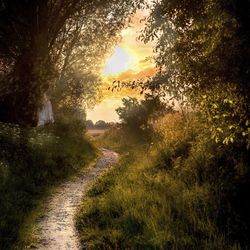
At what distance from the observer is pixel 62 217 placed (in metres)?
10.9

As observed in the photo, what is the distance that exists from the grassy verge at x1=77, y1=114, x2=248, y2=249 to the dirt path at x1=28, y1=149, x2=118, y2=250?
1.04ft

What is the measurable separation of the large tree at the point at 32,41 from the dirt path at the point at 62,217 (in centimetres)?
535

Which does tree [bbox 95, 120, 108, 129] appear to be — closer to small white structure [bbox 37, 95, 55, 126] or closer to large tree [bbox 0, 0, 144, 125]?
small white structure [bbox 37, 95, 55, 126]

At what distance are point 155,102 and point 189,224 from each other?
272cm

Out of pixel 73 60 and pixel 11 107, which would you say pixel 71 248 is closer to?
pixel 11 107

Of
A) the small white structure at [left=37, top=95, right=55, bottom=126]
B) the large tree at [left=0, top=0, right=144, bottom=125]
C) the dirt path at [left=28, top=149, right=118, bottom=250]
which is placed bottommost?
the dirt path at [left=28, top=149, right=118, bottom=250]

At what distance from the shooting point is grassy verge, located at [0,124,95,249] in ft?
33.4

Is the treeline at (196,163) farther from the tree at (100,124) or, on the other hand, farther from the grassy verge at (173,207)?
the tree at (100,124)

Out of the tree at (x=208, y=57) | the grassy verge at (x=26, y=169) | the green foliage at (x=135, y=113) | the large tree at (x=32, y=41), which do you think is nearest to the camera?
the tree at (x=208, y=57)

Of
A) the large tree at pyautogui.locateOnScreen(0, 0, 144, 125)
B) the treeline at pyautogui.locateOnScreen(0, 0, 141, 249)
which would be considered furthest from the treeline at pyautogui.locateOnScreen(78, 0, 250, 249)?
the large tree at pyautogui.locateOnScreen(0, 0, 144, 125)

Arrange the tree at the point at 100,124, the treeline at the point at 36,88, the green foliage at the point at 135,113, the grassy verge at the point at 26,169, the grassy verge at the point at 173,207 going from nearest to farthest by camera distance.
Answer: the grassy verge at the point at 173,207 → the grassy verge at the point at 26,169 → the treeline at the point at 36,88 → the green foliage at the point at 135,113 → the tree at the point at 100,124

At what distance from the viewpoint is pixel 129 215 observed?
934 cm

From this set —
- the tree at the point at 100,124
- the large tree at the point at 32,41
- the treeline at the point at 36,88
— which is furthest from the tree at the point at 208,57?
the tree at the point at 100,124

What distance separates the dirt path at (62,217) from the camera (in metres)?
8.89
